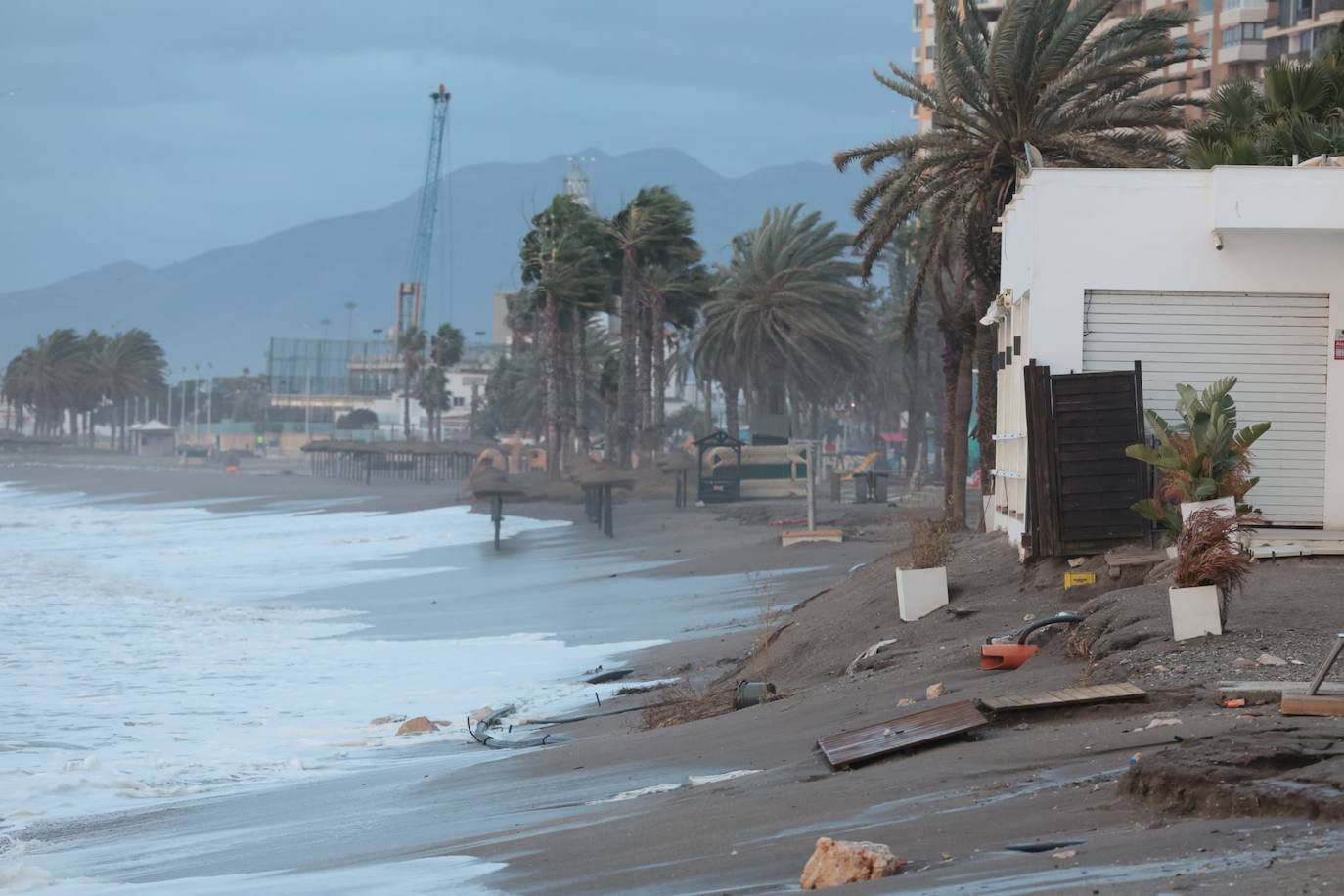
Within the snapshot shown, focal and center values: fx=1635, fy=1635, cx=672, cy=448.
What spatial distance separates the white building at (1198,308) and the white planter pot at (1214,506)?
4.11m

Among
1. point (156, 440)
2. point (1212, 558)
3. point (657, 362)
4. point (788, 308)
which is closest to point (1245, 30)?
point (788, 308)

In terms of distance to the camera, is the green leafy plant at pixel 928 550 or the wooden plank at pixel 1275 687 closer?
the wooden plank at pixel 1275 687

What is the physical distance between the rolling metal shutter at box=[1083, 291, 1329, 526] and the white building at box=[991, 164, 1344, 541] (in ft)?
0.03

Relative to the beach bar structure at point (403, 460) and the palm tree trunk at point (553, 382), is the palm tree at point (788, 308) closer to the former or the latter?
the palm tree trunk at point (553, 382)

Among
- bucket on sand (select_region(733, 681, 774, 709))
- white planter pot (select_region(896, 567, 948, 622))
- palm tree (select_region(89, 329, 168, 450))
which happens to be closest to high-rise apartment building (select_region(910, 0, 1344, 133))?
white planter pot (select_region(896, 567, 948, 622))

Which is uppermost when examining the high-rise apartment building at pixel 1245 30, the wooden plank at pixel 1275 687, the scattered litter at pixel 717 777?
the high-rise apartment building at pixel 1245 30

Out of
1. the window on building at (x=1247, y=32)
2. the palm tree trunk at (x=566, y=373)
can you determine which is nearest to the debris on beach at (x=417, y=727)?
the palm tree trunk at (x=566, y=373)

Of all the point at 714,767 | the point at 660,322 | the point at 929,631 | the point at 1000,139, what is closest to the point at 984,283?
the point at 1000,139

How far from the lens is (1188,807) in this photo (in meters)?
6.79

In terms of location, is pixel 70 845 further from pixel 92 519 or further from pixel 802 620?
pixel 92 519

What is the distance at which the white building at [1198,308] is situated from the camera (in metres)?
17.1

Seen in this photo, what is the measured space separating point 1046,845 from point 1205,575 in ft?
14.8

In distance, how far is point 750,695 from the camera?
12945 mm

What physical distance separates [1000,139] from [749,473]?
3153cm
